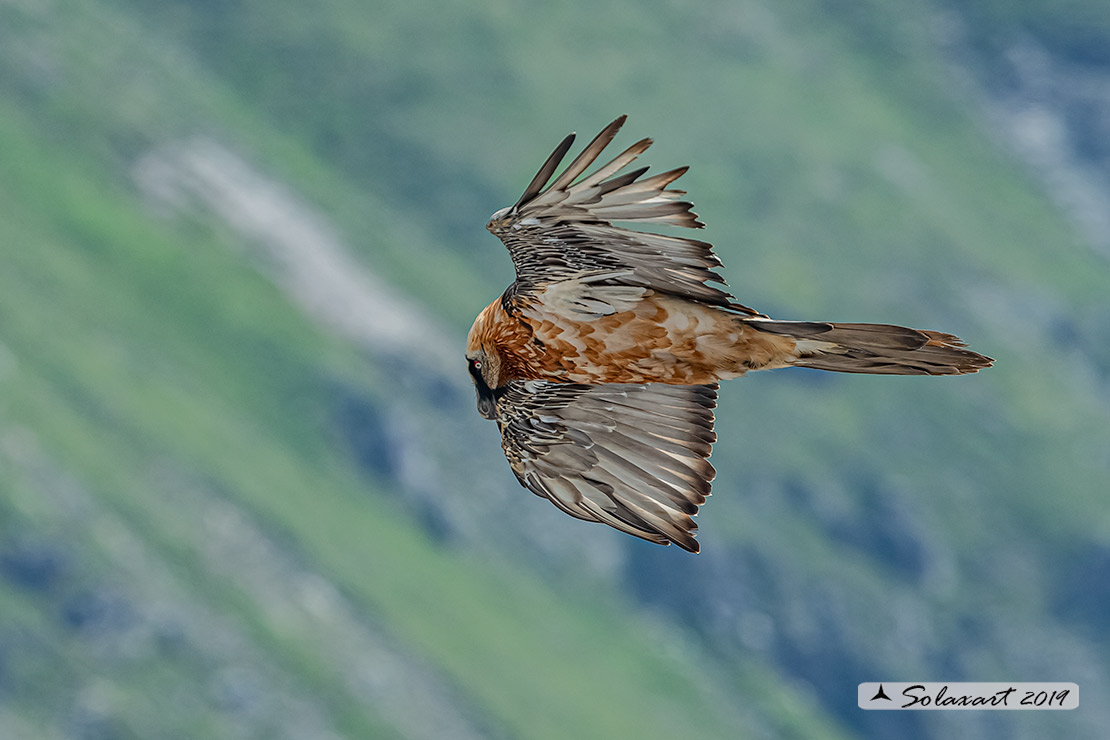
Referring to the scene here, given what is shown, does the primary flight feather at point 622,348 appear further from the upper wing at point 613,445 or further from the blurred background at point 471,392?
the blurred background at point 471,392

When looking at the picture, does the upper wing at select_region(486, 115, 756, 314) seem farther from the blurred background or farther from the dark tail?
the blurred background

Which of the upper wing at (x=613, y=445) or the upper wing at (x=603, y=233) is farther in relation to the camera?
the upper wing at (x=613, y=445)

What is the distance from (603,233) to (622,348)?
1.19 meters


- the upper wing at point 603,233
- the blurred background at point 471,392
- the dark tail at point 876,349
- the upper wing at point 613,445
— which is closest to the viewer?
the upper wing at point 603,233

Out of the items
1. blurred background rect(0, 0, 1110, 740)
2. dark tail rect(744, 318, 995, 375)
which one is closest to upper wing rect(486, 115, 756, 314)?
dark tail rect(744, 318, 995, 375)

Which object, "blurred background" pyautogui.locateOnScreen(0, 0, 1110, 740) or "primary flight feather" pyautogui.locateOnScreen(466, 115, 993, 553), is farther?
"blurred background" pyautogui.locateOnScreen(0, 0, 1110, 740)

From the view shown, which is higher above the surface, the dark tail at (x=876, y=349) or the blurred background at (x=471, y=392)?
the blurred background at (x=471, y=392)

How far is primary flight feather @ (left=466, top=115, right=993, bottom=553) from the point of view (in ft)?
38.1

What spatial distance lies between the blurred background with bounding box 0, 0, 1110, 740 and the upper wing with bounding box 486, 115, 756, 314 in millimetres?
82754

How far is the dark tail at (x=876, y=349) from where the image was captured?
1152 centimetres

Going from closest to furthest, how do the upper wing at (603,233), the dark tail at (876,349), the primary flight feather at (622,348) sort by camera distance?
the upper wing at (603,233) → the dark tail at (876,349) → the primary flight feather at (622,348)

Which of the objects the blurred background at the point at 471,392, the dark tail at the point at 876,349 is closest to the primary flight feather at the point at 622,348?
the dark tail at the point at 876,349

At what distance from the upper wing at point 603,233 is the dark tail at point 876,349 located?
0.54 m

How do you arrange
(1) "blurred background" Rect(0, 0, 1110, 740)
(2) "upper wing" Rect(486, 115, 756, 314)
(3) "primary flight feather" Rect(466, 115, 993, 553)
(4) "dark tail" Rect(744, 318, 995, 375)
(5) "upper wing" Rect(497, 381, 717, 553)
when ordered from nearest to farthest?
(2) "upper wing" Rect(486, 115, 756, 314) → (4) "dark tail" Rect(744, 318, 995, 375) → (3) "primary flight feather" Rect(466, 115, 993, 553) → (5) "upper wing" Rect(497, 381, 717, 553) → (1) "blurred background" Rect(0, 0, 1110, 740)
